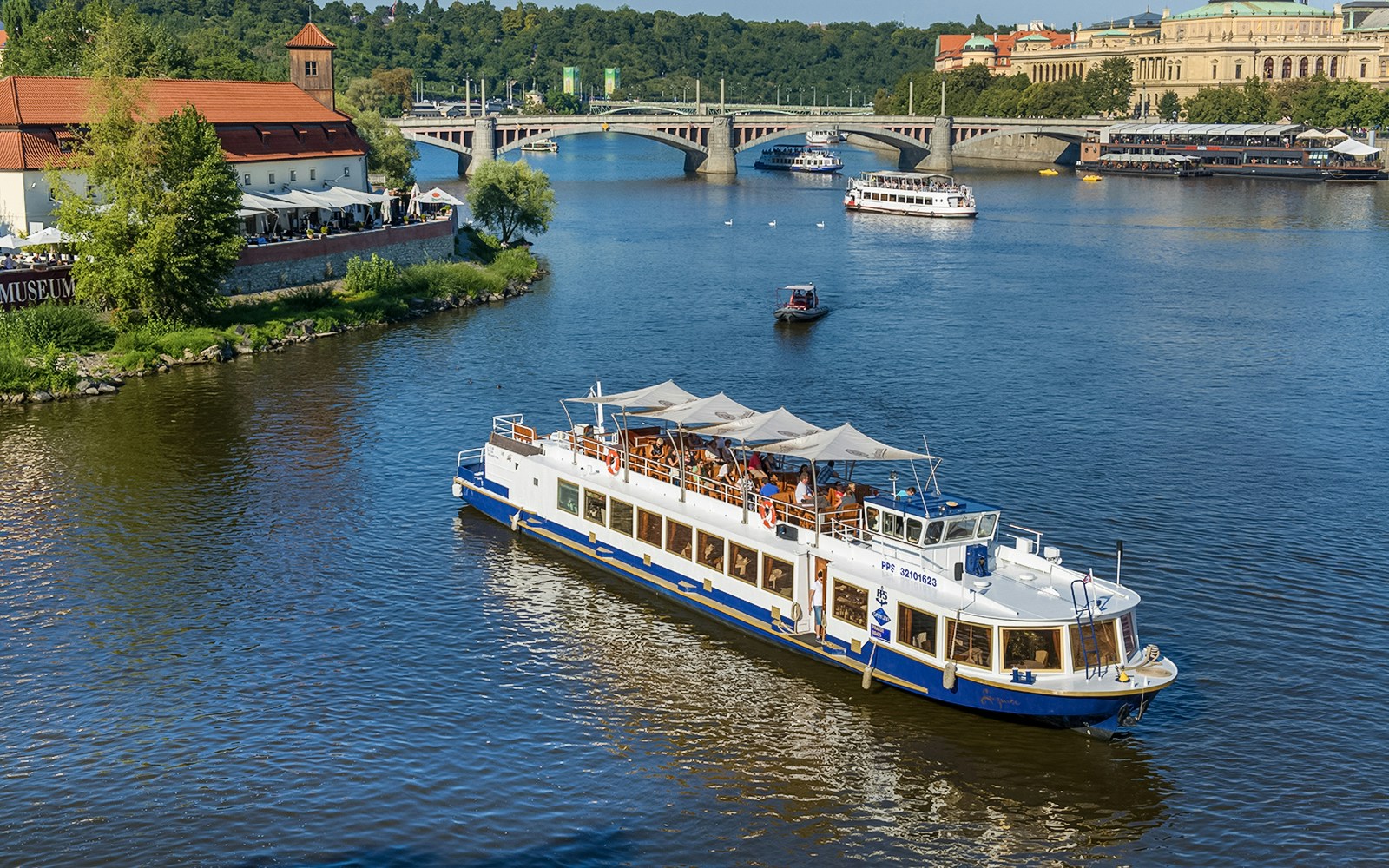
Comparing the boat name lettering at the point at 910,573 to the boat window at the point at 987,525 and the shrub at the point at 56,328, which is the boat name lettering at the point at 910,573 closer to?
the boat window at the point at 987,525

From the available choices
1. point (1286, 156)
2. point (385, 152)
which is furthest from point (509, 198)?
point (1286, 156)

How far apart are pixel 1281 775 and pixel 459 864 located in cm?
1669

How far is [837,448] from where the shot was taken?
38.2 meters

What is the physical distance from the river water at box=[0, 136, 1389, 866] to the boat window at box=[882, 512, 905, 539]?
11.7ft

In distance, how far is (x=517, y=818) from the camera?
94.5ft

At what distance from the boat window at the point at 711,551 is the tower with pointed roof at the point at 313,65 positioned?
240 ft

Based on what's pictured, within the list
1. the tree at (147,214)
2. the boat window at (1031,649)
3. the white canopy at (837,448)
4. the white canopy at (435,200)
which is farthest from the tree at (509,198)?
the boat window at (1031,649)

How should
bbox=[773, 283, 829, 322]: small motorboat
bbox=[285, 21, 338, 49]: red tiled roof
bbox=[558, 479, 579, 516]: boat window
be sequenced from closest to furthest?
bbox=[558, 479, 579, 516]: boat window < bbox=[773, 283, 829, 322]: small motorboat < bbox=[285, 21, 338, 49]: red tiled roof

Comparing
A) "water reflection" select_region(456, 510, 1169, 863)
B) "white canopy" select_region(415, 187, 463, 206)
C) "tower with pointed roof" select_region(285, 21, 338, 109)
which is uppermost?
"tower with pointed roof" select_region(285, 21, 338, 109)

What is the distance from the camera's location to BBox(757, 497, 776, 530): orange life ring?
122 feet

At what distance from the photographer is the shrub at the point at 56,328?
6362 cm

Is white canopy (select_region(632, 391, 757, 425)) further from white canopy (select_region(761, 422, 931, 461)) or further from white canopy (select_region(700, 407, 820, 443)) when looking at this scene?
white canopy (select_region(761, 422, 931, 461))

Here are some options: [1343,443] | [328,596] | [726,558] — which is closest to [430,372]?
[328,596]

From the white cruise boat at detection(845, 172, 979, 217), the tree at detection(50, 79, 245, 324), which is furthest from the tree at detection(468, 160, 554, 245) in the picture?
the white cruise boat at detection(845, 172, 979, 217)
